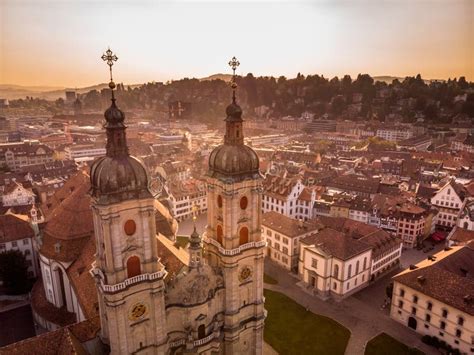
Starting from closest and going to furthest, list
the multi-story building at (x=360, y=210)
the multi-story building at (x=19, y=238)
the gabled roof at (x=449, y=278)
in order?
the gabled roof at (x=449, y=278) → the multi-story building at (x=19, y=238) → the multi-story building at (x=360, y=210)

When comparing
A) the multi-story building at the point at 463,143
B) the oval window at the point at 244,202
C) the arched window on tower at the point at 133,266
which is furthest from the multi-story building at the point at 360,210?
the multi-story building at the point at 463,143

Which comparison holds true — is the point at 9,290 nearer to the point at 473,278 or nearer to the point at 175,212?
the point at 175,212

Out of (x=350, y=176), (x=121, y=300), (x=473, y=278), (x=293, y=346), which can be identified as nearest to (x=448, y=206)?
(x=350, y=176)

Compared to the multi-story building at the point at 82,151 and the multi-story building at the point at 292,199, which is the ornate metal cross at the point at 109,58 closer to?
the multi-story building at the point at 292,199

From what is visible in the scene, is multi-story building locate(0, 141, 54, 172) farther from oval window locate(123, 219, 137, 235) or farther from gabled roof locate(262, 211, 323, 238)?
oval window locate(123, 219, 137, 235)

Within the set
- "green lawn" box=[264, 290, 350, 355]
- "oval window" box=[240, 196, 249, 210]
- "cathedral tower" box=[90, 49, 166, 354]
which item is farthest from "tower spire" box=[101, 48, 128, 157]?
"green lawn" box=[264, 290, 350, 355]
